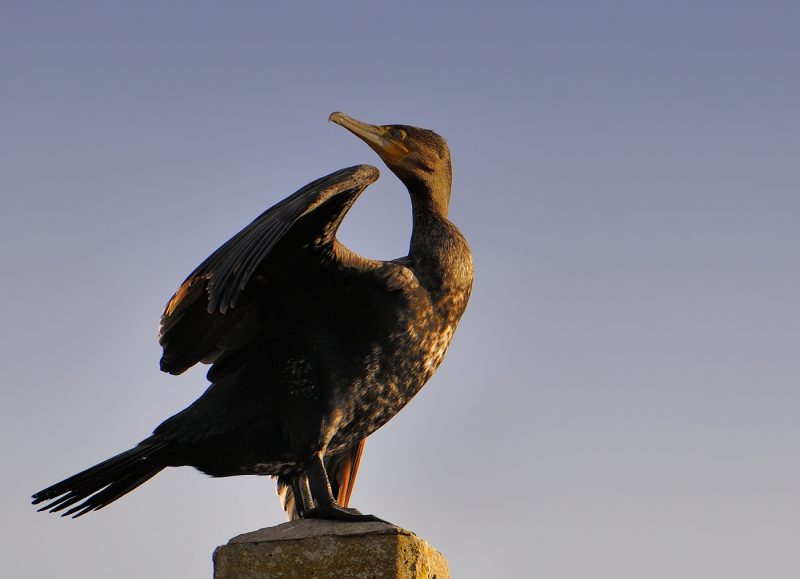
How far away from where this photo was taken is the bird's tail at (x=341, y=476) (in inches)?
180

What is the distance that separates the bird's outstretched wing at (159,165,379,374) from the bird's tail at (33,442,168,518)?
1.48 ft

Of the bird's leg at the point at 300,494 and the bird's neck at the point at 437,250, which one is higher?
the bird's neck at the point at 437,250

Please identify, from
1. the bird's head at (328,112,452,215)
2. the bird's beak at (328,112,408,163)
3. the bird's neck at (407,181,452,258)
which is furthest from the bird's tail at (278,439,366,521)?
the bird's beak at (328,112,408,163)

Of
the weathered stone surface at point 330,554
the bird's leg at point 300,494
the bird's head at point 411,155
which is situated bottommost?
the weathered stone surface at point 330,554

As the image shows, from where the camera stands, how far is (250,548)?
11.9ft

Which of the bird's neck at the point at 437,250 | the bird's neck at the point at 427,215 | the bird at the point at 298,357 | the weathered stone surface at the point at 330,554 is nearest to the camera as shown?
the weathered stone surface at the point at 330,554

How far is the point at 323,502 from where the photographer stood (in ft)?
12.6

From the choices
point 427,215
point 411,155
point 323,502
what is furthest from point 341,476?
point 411,155

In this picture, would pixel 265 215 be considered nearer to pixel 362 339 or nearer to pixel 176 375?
pixel 362 339

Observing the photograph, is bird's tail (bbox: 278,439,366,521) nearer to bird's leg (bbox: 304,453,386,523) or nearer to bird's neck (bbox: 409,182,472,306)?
bird's leg (bbox: 304,453,386,523)

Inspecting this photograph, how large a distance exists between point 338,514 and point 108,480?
3.58 ft

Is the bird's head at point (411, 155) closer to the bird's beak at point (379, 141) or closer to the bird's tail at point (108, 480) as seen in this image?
the bird's beak at point (379, 141)

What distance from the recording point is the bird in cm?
401

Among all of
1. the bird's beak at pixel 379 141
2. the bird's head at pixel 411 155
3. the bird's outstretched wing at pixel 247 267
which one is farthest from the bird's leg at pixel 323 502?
the bird's beak at pixel 379 141
